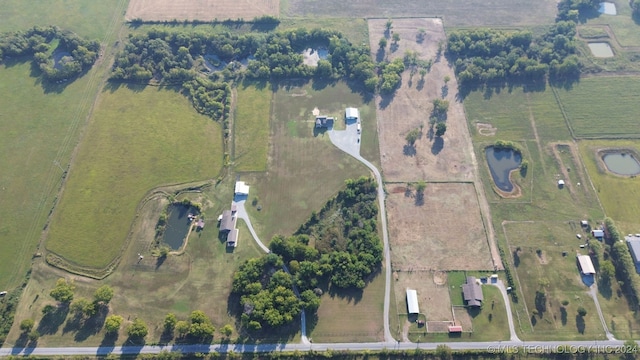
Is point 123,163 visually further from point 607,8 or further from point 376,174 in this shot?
point 607,8

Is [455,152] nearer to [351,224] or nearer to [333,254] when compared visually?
[351,224]

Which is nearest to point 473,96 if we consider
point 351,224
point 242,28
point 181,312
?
point 351,224

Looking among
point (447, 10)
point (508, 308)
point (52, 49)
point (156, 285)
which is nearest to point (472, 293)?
point (508, 308)

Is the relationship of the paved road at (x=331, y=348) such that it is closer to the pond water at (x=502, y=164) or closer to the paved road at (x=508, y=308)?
the paved road at (x=508, y=308)

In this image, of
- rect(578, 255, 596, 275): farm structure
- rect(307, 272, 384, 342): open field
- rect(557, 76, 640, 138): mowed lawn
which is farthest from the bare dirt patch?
rect(307, 272, 384, 342): open field

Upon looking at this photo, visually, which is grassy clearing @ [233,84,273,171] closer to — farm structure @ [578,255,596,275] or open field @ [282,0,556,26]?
open field @ [282,0,556,26]

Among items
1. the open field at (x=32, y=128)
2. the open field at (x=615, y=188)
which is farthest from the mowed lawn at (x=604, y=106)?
the open field at (x=32, y=128)
